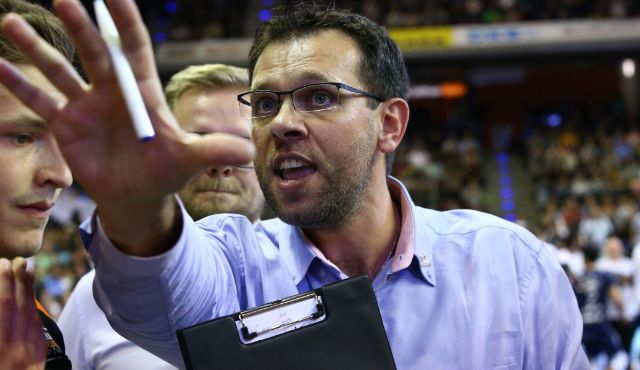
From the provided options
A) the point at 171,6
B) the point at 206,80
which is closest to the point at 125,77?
the point at 206,80

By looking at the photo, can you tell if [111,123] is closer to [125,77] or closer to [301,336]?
[125,77]

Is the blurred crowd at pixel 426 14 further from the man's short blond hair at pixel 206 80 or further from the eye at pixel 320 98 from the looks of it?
the eye at pixel 320 98

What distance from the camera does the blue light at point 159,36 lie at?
18.1m

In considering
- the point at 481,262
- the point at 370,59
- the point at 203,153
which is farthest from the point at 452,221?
the point at 203,153

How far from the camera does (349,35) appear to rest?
2148 millimetres

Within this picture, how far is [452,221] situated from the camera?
87.7 inches

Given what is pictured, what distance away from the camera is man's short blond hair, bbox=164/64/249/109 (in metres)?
2.85

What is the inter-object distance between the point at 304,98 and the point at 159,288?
780 mm

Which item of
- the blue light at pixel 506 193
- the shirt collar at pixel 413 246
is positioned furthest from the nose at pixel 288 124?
the blue light at pixel 506 193

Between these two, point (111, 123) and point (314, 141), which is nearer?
point (111, 123)

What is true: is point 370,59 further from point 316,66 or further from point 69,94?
point 69,94

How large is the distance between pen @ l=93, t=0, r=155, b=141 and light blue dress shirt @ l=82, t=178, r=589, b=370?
1.89ft

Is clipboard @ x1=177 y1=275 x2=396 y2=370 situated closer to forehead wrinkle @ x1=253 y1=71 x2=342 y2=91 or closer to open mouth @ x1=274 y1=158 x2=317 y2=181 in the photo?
open mouth @ x1=274 y1=158 x2=317 y2=181

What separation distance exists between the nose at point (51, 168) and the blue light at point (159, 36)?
55.7 feet
